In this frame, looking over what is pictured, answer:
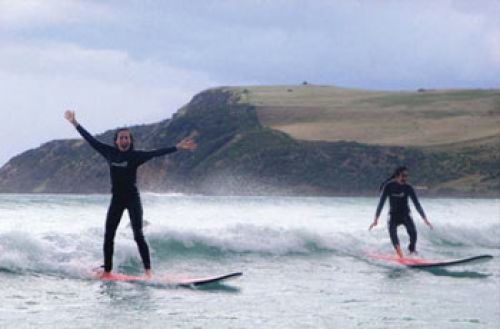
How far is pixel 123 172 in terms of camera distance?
13297 mm

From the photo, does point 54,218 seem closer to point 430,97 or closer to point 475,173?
point 475,173

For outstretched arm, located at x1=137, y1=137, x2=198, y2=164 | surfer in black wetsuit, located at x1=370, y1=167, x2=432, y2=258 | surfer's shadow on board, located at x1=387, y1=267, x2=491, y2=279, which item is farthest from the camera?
surfer in black wetsuit, located at x1=370, y1=167, x2=432, y2=258

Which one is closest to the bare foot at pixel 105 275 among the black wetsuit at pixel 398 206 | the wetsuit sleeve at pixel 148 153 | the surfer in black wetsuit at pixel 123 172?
the surfer in black wetsuit at pixel 123 172

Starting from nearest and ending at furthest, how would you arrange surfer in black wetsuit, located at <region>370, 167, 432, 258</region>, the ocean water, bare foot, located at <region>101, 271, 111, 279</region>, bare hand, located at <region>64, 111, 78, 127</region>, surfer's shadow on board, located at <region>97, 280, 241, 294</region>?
the ocean water → bare hand, located at <region>64, 111, 78, 127</region> → surfer's shadow on board, located at <region>97, 280, 241, 294</region> → bare foot, located at <region>101, 271, 111, 279</region> → surfer in black wetsuit, located at <region>370, 167, 432, 258</region>

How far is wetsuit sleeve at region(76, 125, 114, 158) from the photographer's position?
12938 millimetres

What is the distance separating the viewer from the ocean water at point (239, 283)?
36.5ft

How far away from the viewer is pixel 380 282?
50.2 feet

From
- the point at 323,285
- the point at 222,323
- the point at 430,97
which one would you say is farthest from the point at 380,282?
the point at 430,97

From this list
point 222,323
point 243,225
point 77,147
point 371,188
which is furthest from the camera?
point 77,147

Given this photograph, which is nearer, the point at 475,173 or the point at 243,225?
the point at 243,225

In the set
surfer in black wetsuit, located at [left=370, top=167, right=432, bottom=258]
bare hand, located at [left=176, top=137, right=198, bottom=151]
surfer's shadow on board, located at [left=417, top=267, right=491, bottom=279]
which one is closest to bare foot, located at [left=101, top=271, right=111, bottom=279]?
bare hand, located at [left=176, top=137, right=198, bottom=151]

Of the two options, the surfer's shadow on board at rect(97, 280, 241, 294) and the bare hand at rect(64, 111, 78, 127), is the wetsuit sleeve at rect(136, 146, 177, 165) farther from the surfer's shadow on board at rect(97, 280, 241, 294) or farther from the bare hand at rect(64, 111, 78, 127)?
the surfer's shadow on board at rect(97, 280, 241, 294)

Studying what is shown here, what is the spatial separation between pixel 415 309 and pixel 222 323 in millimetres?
2719

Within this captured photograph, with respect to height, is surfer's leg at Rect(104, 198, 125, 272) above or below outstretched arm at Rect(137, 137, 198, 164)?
below
